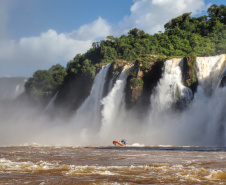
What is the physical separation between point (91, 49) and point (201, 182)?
5776 cm

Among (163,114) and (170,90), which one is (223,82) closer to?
(170,90)

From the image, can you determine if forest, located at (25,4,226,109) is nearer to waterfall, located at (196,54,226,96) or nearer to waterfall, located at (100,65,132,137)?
waterfall, located at (100,65,132,137)

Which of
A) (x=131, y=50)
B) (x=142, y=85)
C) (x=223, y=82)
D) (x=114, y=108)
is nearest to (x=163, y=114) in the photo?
(x=142, y=85)

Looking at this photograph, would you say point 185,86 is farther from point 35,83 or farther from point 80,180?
point 35,83

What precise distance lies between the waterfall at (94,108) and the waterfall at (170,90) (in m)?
8.67

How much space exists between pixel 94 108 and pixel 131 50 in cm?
1971

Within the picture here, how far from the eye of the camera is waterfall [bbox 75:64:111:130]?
41.8 meters

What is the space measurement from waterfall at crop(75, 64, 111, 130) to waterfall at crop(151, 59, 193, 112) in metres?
8.67

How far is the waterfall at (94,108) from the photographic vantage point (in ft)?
137

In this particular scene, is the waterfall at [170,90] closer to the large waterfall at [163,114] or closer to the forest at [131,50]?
the large waterfall at [163,114]

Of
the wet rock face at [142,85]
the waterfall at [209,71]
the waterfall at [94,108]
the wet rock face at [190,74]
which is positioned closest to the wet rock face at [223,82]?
the waterfall at [209,71]

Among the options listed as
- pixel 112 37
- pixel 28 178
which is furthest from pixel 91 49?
pixel 28 178

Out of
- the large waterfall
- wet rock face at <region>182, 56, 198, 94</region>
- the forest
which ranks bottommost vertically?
the large waterfall

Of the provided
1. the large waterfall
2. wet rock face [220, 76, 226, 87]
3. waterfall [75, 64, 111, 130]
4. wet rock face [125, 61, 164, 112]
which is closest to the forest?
waterfall [75, 64, 111, 130]
